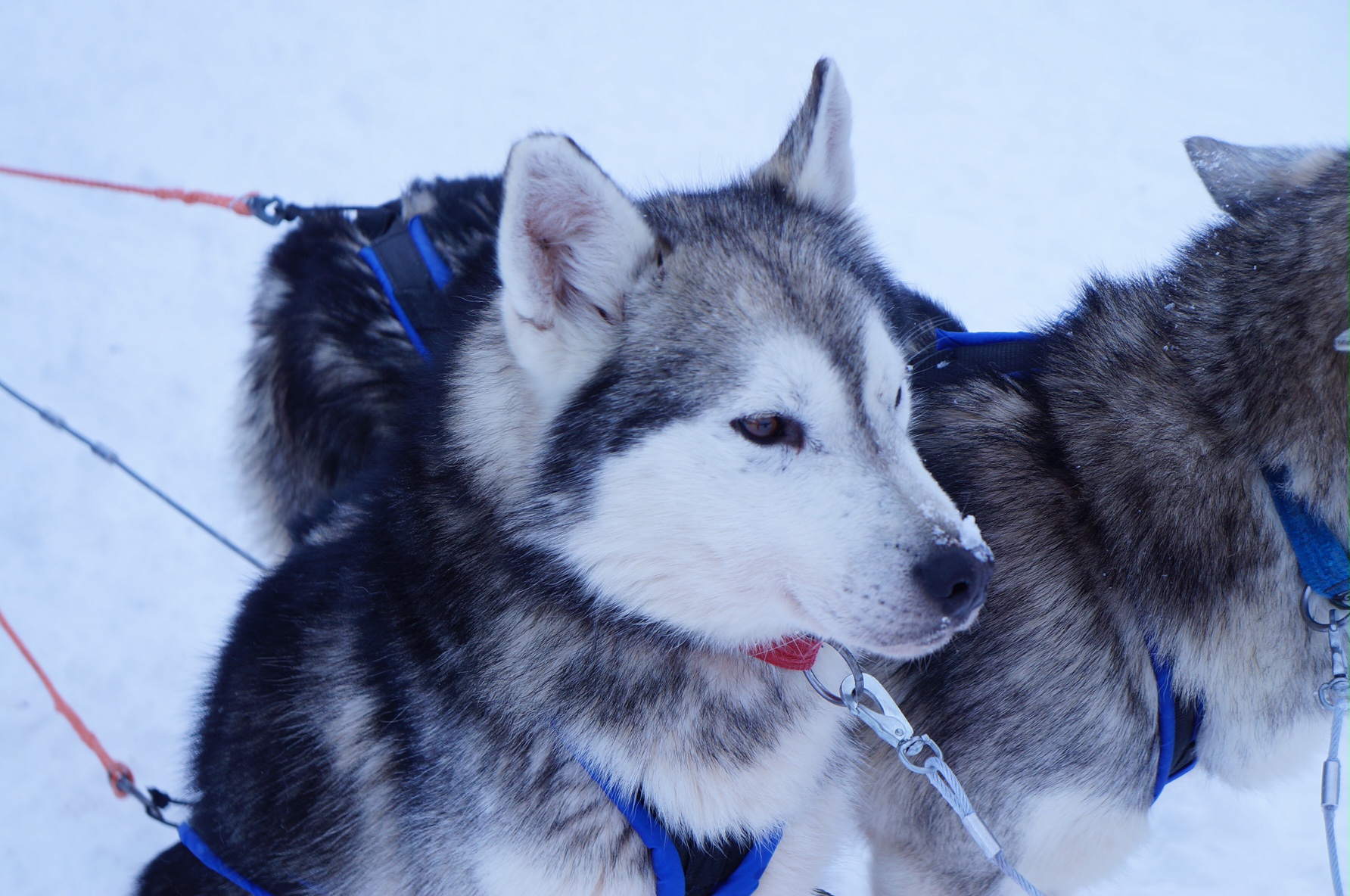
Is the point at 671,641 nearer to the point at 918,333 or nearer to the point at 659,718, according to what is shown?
the point at 659,718

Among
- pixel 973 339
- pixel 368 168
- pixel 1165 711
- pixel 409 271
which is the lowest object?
pixel 1165 711

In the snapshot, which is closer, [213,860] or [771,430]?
[771,430]

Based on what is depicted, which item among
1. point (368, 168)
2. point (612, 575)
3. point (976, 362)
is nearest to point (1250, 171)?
point (976, 362)

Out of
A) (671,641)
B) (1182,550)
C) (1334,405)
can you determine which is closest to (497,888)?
(671,641)

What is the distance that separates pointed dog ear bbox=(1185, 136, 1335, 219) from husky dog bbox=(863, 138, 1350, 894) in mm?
11

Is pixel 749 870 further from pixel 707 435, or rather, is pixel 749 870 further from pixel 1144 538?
pixel 1144 538

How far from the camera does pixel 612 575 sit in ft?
5.15

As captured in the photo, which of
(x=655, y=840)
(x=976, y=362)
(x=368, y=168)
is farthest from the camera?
(x=368, y=168)

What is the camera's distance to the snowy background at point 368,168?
3.35 meters

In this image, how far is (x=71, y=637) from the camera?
3.62 m

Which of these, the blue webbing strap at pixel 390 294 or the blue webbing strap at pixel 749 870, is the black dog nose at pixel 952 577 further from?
the blue webbing strap at pixel 390 294

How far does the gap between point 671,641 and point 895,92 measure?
5.81 metres

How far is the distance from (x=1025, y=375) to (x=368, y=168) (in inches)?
203

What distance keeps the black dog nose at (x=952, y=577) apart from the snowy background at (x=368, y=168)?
2.14 metres
